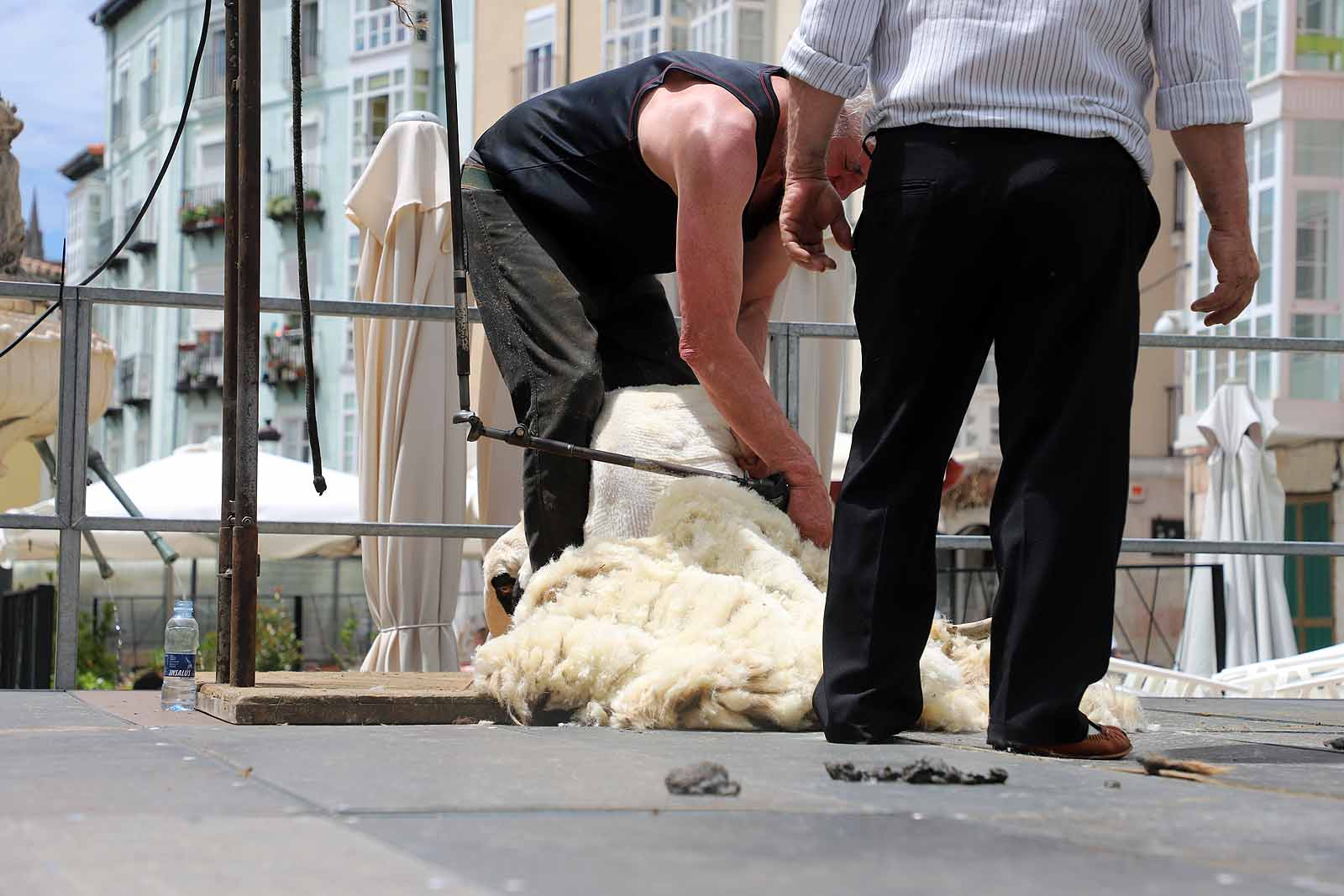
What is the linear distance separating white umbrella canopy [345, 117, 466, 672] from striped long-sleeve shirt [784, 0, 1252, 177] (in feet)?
13.2

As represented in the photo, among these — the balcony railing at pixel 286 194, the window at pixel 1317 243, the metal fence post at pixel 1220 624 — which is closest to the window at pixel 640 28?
the balcony railing at pixel 286 194

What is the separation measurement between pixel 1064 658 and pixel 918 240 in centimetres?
68

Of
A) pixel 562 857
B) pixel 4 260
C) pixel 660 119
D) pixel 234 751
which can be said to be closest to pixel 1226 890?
pixel 562 857

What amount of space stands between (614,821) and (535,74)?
3602cm

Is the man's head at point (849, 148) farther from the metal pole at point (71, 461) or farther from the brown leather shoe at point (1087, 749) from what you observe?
the metal pole at point (71, 461)

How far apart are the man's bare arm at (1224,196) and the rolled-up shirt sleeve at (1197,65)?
0.10 ft

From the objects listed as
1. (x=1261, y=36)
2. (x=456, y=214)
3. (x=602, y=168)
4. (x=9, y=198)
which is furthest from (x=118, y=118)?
(x=456, y=214)

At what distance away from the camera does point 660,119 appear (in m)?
3.65

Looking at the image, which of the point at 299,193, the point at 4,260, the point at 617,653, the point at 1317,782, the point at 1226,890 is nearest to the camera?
the point at 1226,890

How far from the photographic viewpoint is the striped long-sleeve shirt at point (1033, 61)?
2760mm

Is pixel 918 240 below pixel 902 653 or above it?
above

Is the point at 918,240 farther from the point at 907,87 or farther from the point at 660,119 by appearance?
the point at 660,119

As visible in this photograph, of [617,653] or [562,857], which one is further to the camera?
→ [617,653]

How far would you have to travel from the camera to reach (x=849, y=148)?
11.9ft
